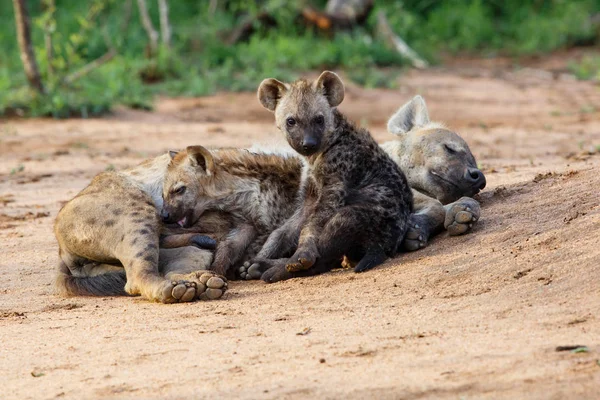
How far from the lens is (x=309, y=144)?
4.64 m

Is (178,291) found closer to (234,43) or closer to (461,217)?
(461,217)

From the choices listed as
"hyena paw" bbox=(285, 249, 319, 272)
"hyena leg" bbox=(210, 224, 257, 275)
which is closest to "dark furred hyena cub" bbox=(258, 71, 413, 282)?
"hyena paw" bbox=(285, 249, 319, 272)

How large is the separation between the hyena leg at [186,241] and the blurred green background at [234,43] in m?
4.89

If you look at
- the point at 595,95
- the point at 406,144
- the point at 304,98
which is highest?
the point at 304,98

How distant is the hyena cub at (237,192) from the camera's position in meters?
4.78

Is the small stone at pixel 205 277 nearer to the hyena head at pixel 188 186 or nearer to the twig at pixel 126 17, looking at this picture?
the hyena head at pixel 188 186

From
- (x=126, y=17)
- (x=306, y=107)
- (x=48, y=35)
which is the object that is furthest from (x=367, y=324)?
(x=126, y=17)

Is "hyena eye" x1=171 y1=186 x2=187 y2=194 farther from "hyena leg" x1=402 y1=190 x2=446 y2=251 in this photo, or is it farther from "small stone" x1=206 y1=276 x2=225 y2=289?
"hyena leg" x1=402 y1=190 x2=446 y2=251

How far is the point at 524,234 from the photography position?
430 centimetres

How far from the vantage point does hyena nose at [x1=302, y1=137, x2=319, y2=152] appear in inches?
183

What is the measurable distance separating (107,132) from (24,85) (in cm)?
173

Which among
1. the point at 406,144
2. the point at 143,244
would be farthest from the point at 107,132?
the point at 143,244

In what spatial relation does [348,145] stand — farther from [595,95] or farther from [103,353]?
[595,95]

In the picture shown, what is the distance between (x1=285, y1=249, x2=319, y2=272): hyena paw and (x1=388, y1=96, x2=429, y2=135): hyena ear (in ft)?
5.23
